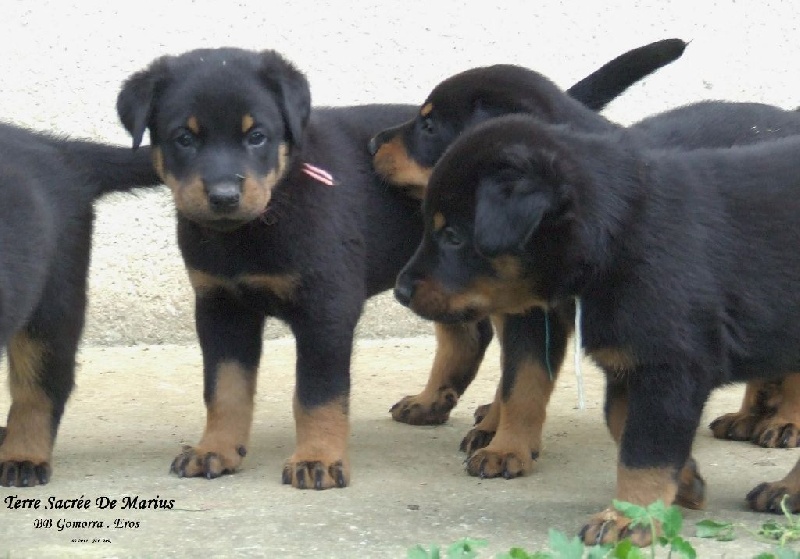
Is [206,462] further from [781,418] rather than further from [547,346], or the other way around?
→ [781,418]

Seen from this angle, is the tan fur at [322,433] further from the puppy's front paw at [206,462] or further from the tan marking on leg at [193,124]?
the tan marking on leg at [193,124]

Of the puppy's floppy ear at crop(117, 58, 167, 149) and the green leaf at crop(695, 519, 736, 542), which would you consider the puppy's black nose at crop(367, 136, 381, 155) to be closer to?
the puppy's floppy ear at crop(117, 58, 167, 149)

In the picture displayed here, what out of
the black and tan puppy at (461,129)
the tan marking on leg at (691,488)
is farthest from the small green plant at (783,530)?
the black and tan puppy at (461,129)

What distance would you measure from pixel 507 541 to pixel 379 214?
150 centimetres

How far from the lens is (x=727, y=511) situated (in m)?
4.12

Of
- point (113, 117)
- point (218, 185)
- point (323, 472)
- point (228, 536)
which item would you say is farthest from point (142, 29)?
point (228, 536)

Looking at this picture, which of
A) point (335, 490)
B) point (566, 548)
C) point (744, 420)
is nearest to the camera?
point (566, 548)

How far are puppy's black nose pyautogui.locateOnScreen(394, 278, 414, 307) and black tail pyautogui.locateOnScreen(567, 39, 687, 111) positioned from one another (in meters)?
1.60

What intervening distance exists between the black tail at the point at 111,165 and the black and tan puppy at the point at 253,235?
301 mm

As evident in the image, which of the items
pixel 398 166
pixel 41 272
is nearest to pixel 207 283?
pixel 41 272

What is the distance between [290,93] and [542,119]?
0.83 m

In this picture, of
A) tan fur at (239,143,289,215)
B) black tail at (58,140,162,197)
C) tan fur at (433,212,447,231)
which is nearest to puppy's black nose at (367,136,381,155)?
tan fur at (239,143,289,215)

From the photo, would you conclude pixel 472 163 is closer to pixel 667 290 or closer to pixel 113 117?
pixel 667 290

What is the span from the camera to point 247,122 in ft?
14.5
